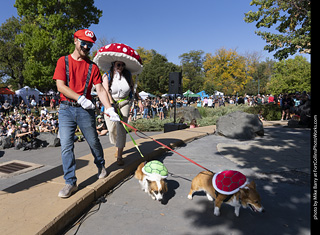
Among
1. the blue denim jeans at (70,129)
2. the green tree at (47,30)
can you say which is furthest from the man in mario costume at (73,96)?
the green tree at (47,30)

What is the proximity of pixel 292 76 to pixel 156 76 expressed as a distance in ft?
80.6

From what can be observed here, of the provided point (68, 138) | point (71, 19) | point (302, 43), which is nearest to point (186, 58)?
point (71, 19)

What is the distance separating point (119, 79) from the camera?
409 cm

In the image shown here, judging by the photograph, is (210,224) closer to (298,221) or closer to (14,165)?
(298,221)

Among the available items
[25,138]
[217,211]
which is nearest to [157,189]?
[217,211]

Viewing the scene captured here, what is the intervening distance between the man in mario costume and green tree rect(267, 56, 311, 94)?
40461mm

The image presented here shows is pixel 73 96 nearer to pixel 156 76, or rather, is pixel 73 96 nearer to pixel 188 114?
pixel 188 114

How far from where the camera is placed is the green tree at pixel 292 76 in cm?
3644

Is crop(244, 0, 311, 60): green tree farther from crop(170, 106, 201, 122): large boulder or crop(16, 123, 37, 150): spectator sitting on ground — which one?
crop(16, 123, 37, 150): spectator sitting on ground

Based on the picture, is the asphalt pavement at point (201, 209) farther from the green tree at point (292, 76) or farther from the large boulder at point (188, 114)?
the green tree at point (292, 76)

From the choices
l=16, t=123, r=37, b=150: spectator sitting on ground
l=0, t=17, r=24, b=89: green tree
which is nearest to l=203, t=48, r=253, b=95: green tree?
l=0, t=17, r=24, b=89: green tree

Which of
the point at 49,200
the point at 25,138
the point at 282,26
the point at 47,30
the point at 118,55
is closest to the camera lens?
the point at 49,200

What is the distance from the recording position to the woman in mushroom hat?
405cm

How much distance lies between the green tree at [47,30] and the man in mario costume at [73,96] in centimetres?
2616
